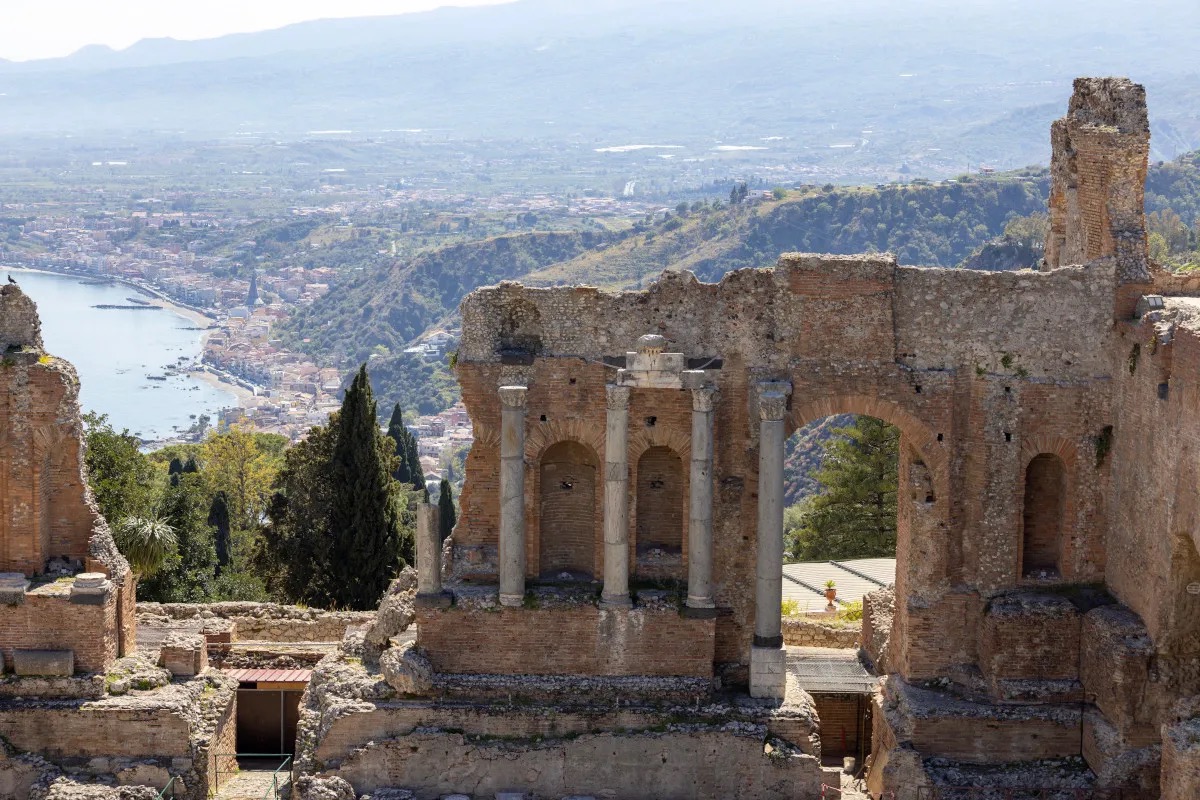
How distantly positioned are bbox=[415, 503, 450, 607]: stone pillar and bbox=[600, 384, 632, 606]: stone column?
2535 millimetres

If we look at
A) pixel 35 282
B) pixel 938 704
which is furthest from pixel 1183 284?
pixel 35 282

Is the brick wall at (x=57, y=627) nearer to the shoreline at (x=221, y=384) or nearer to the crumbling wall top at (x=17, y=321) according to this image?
the crumbling wall top at (x=17, y=321)

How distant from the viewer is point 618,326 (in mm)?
27875

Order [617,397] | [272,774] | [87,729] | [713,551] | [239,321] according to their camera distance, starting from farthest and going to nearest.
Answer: [239,321], [272,774], [713,551], [87,729], [617,397]

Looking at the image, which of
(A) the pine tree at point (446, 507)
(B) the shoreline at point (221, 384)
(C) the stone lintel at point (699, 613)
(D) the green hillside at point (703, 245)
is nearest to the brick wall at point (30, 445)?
(C) the stone lintel at point (699, 613)

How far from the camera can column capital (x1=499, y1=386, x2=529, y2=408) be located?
27.2 metres

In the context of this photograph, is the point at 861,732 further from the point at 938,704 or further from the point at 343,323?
the point at 343,323

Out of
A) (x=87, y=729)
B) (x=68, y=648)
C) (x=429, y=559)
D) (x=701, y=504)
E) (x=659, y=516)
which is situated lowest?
(x=87, y=729)

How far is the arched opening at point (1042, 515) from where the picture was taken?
28.2m

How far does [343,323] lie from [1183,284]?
123012mm

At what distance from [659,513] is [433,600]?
3.80 meters

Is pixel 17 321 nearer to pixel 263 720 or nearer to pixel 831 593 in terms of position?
pixel 263 720

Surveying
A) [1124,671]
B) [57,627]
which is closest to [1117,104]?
[1124,671]

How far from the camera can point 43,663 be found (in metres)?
28.0
